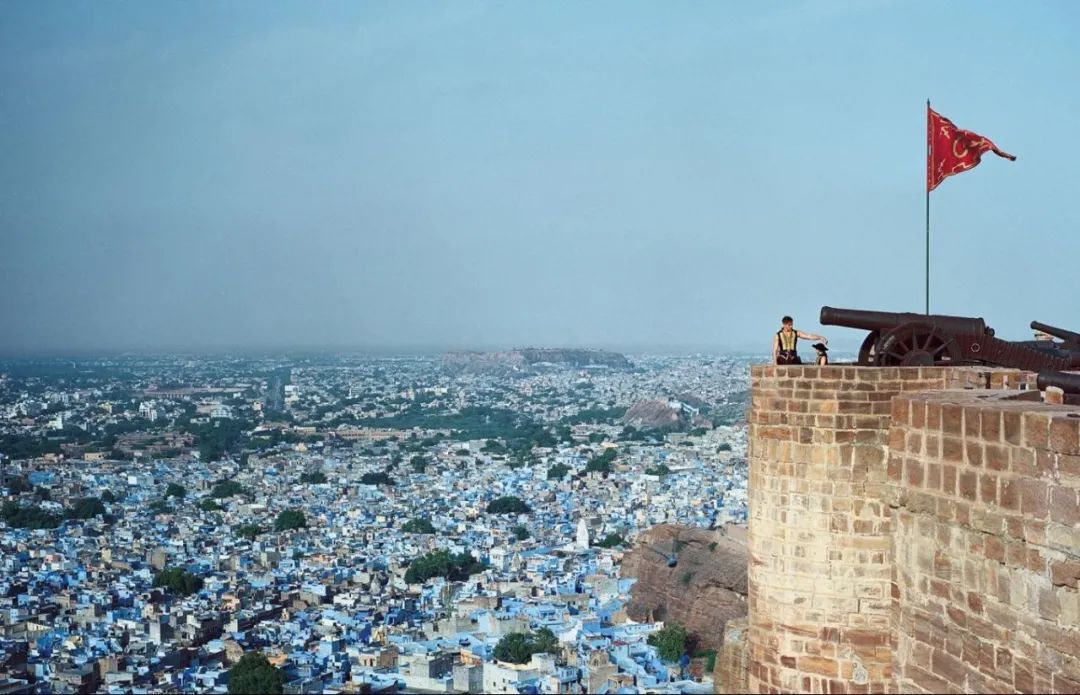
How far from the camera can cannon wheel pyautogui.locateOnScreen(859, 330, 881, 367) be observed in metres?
6.89

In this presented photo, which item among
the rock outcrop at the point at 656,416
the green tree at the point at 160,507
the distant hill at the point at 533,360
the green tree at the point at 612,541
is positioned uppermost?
the distant hill at the point at 533,360

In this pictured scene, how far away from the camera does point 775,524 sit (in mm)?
5887

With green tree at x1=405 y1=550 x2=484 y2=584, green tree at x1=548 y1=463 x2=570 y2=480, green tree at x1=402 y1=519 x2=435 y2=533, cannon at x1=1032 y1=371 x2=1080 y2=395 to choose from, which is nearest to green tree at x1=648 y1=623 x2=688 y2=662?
green tree at x1=405 y1=550 x2=484 y2=584

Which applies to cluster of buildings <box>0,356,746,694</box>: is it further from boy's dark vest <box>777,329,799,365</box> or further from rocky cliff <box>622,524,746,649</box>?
boy's dark vest <box>777,329,799,365</box>

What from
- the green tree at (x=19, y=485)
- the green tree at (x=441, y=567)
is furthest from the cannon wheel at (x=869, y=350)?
the green tree at (x=19, y=485)

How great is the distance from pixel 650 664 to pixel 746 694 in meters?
14.3

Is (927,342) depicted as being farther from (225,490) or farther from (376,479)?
(376,479)

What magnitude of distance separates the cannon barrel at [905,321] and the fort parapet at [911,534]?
3.37 ft

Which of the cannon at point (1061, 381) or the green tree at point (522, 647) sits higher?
the cannon at point (1061, 381)

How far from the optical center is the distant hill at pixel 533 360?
458ft

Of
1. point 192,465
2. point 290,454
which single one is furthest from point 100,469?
point 290,454

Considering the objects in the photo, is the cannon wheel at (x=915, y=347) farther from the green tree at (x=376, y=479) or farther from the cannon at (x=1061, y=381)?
the green tree at (x=376, y=479)

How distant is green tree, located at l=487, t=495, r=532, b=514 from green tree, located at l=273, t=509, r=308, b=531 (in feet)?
22.8

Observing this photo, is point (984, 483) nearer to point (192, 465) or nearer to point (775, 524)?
point (775, 524)
